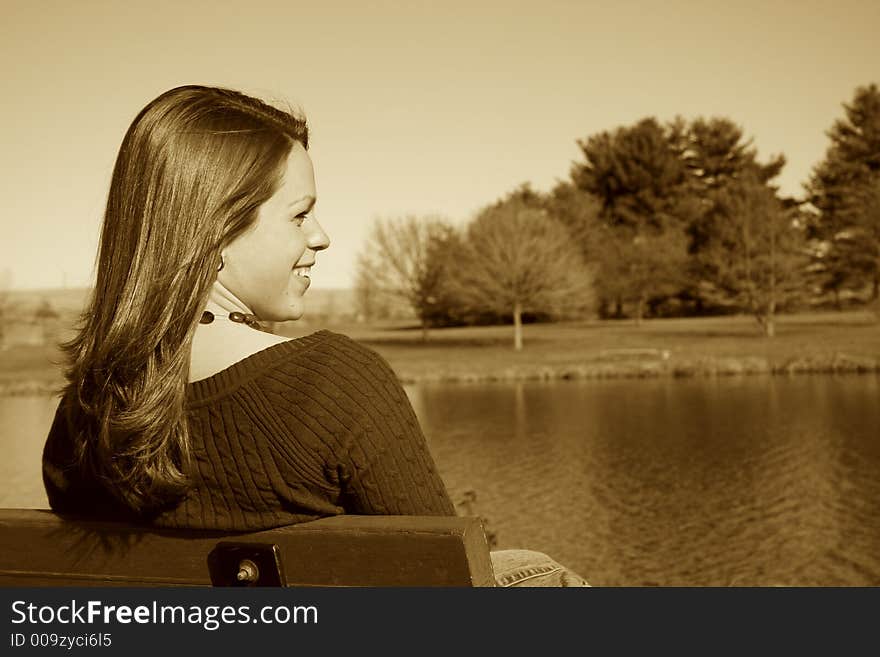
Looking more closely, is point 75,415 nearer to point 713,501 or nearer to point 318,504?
point 318,504

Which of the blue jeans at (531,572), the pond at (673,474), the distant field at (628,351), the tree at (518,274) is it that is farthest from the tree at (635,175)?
the blue jeans at (531,572)

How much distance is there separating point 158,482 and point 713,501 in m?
11.1

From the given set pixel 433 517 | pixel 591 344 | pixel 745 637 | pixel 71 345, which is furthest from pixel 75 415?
pixel 591 344

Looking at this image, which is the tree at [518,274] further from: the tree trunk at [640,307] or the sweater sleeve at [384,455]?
the sweater sleeve at [384,455]

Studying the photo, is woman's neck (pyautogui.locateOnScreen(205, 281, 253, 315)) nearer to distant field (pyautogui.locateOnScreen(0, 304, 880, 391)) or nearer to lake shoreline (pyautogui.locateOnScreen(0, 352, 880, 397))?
distant field (pyautogui.locateOnScreen(0, 304, 880, 391))

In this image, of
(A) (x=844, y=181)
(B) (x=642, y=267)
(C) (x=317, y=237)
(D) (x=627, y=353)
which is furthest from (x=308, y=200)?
(A) (x=844, y=181)

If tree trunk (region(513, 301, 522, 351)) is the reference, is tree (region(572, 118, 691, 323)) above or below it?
above

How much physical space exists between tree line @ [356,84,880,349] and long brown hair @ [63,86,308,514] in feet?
101

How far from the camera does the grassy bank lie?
78.1 ft

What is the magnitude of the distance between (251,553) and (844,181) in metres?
46.7

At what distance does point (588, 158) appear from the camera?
49.2 m

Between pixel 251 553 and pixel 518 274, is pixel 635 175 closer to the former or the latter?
pixel 518 274

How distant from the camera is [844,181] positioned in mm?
43406

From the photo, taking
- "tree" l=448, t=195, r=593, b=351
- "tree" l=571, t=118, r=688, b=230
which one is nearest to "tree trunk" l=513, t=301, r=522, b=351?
"tree" l=448, t=195, r=593, b=351
